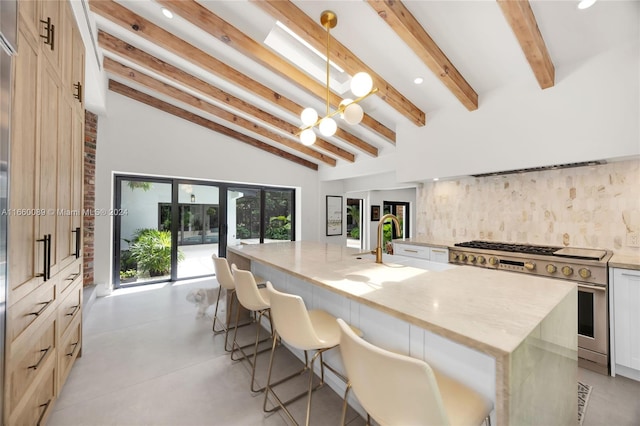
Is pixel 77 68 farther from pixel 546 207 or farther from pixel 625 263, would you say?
pixel 546 207

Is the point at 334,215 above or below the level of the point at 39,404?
above

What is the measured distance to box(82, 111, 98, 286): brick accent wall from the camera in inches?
153

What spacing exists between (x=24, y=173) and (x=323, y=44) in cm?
230

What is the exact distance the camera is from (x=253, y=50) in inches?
105

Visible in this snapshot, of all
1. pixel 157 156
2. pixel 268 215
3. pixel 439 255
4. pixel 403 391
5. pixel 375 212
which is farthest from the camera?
pixel 375 212

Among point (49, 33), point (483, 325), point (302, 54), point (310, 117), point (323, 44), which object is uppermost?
point (302, 54)

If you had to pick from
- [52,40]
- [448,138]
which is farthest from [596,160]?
[52,40]

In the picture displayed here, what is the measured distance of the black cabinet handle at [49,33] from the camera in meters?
1.42

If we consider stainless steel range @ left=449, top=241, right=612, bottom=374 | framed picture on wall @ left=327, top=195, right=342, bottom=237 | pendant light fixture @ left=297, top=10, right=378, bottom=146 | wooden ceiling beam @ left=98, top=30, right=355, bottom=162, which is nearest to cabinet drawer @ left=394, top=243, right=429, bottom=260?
stainless steel range @ left=449, top=241, right=612, bottom=374

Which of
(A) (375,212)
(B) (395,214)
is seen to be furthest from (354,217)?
(B) (395,214)

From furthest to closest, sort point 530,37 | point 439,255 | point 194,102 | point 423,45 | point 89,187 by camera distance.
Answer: point 194,102
point 89,187
point 439,255
point 423,45
point 530,37

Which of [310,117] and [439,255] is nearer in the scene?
[310,117]

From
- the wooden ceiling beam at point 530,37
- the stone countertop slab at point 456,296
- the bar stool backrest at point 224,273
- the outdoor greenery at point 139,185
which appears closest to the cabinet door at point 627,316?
the stone countertop slab at point 456,296

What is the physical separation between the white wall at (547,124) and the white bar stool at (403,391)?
2.62 metres
